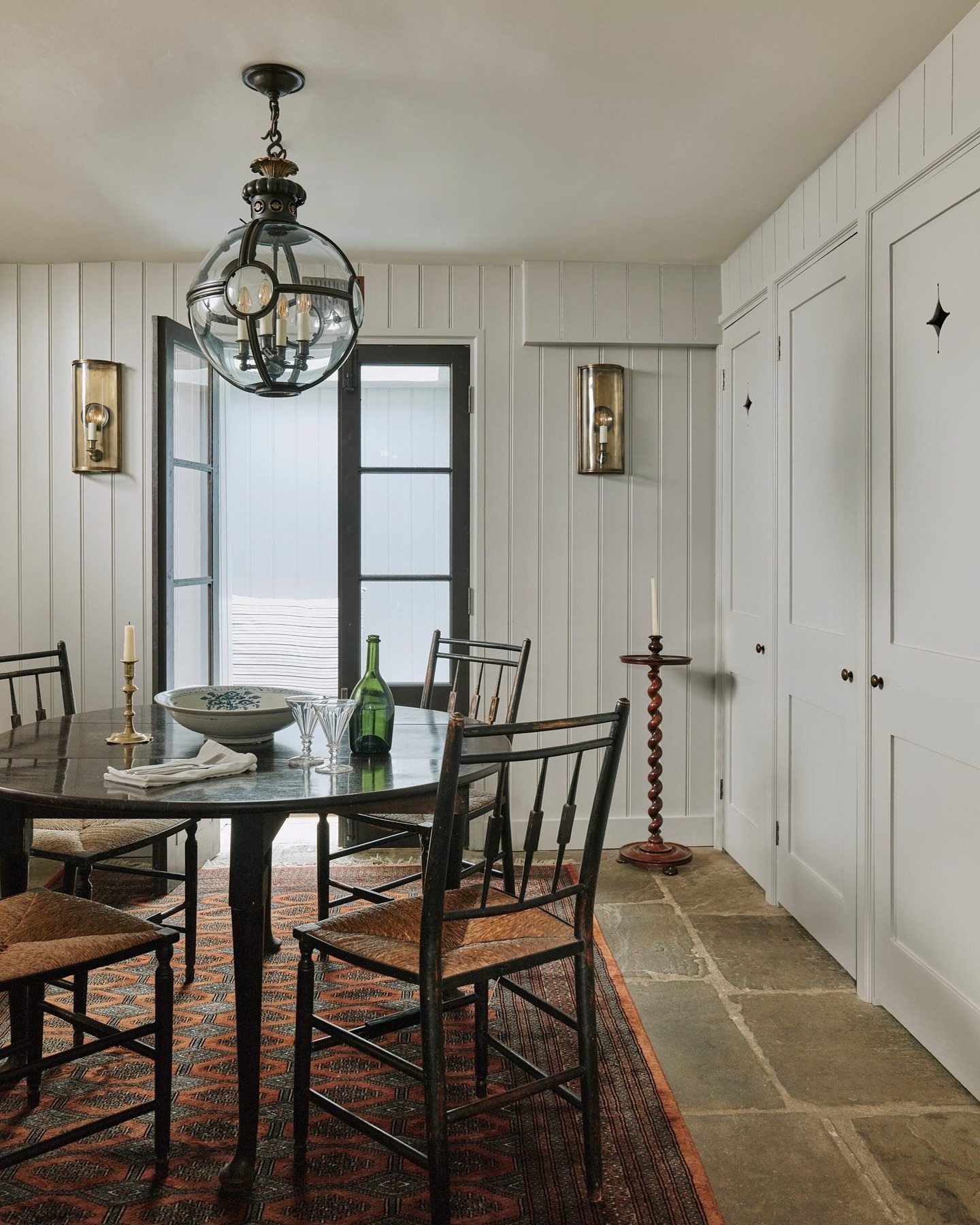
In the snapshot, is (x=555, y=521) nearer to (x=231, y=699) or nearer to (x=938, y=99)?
(x=231, y=699)

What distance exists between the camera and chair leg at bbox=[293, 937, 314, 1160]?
187 centimetres

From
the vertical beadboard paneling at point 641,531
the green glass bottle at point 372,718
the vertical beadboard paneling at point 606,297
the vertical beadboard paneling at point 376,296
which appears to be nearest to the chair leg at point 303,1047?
the green glass bottle at point 372,718

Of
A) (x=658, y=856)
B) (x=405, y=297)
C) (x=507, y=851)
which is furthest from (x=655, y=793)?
(x=405, y=297)

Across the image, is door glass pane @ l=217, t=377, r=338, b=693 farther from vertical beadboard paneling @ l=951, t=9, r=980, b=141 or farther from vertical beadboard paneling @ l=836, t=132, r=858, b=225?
vertical beadboard paneling @ l=951, t=9, r=980, b=141

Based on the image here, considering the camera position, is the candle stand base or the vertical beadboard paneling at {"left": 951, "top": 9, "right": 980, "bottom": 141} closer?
the vertical beadboard paneling at {"left": 951, "top": 9, "right": 980, "bottom": 141}

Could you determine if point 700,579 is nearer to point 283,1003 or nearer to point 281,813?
point 283,1003

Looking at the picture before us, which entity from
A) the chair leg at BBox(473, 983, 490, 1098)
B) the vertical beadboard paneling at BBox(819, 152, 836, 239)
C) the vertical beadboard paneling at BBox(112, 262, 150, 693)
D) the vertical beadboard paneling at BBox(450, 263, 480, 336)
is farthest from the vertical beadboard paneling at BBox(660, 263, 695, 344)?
the chair leg at BBox(473, 983, 490, 1098)

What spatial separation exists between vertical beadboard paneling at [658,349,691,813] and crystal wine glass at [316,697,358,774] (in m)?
2.29

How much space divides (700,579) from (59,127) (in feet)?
9.38

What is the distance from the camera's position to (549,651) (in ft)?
13.5

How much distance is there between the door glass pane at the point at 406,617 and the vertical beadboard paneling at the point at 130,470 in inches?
37.0

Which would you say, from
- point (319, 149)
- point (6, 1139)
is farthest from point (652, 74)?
point (6, 1139)

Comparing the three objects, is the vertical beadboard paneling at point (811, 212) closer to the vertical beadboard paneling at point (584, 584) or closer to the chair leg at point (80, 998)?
the vertical beadboard paneling at point (584, 584)

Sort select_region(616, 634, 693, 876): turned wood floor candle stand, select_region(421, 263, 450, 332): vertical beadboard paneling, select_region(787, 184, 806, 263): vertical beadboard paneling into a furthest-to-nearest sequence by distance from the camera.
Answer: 1. select_region(421, 263, 450, 332): vertical beadboard paneling
2. select_region(616, 634, 693, 876): turned wood floor candle stand
3. select_region(787, 184, 806, 263): vertical beadboard paneling
